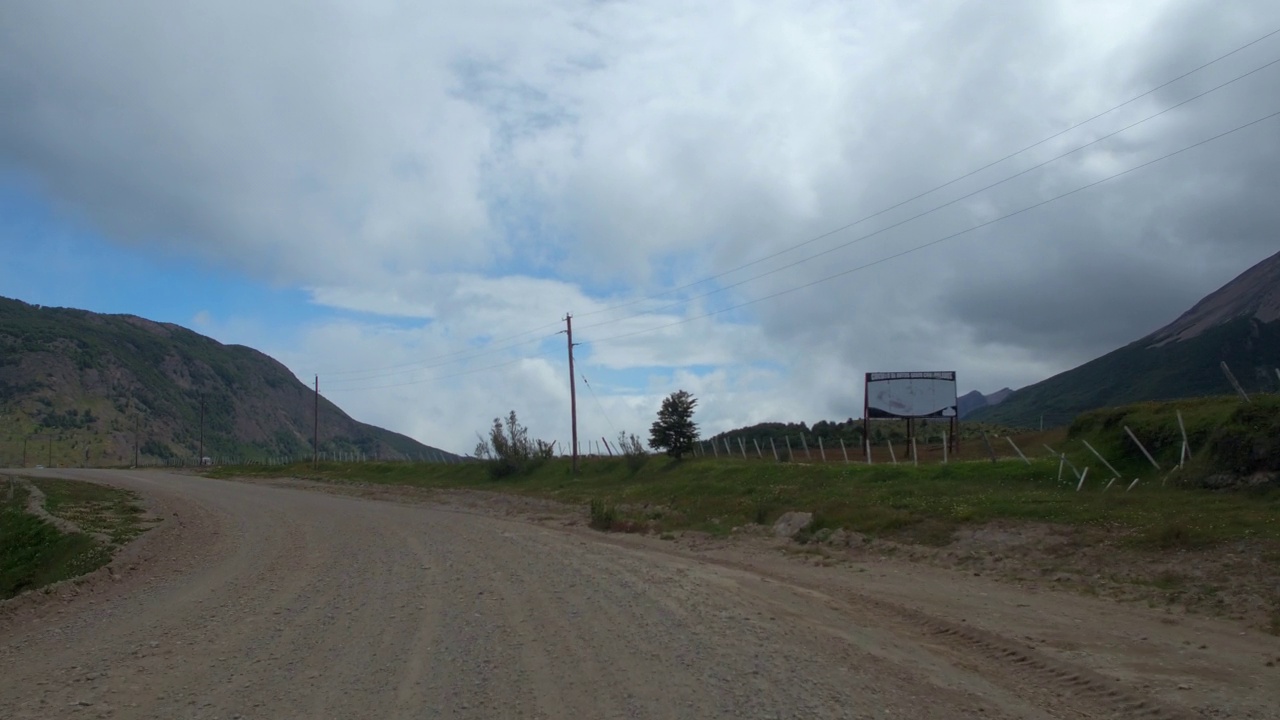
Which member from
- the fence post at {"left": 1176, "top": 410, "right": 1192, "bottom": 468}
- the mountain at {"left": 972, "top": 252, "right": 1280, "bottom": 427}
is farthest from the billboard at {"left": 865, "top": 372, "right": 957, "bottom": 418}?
the fence post at {"left": 1176, "top": 410, "right": 1192, "bottom": 468}

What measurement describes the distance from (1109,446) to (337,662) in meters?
21.0

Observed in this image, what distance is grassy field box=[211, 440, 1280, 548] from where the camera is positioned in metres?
15.2

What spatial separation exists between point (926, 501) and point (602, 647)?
43.9 feet

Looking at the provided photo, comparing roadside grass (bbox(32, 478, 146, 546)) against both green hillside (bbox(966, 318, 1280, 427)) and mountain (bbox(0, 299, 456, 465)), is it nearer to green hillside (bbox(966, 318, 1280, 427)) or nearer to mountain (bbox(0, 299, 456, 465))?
green hillside (bbox(966, 318, 1280, 427))

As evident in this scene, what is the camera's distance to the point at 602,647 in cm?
886

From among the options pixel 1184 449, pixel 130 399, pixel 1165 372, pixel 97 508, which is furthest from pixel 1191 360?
pixel 130 399

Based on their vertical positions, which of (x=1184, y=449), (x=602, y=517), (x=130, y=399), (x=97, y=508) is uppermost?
(x=130, y=399)

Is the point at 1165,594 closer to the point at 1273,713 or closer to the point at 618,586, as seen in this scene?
the point at 1273,713

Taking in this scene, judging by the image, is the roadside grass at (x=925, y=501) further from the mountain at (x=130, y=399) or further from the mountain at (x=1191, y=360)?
the mountain at (x=130, y=399)

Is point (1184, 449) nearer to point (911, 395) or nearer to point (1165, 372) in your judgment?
point (911, 395)

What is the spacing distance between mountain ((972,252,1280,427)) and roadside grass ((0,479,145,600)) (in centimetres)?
4110

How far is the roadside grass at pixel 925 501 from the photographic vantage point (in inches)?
594

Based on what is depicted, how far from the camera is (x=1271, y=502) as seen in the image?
15672 mm

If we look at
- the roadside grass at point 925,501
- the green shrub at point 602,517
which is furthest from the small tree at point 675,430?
the green shrub at point 602,517
